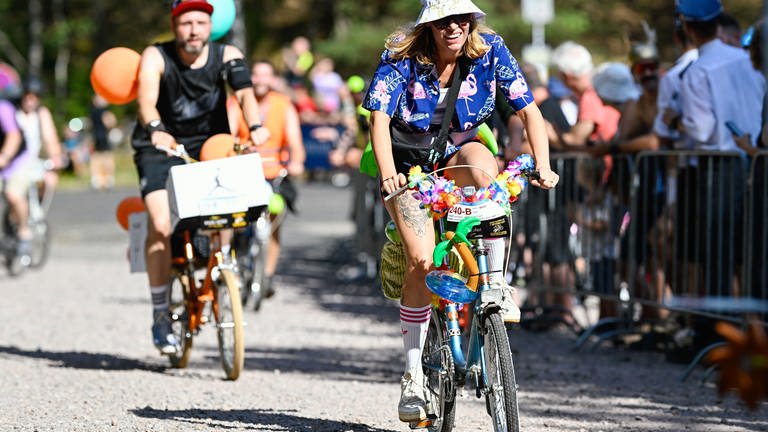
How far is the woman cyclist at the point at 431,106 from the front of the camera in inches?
219

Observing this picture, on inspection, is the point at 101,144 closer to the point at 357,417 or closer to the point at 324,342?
the point at 324,342

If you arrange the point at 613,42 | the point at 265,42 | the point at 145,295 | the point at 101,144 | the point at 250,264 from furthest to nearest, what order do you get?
the point at 265,42, the point at 613,42, the point at 101,144, the point at 145,295, the point at 250,264

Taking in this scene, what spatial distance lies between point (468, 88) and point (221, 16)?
349 cm

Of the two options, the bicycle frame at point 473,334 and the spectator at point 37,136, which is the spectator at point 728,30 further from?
the spectator at point 37,136

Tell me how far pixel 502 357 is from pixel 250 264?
687 cm

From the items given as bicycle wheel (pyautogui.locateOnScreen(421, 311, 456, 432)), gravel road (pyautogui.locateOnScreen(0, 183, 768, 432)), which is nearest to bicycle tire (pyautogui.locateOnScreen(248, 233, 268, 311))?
gravel road (pyautogui.locateOnScreen(0, 183, 768, 432))

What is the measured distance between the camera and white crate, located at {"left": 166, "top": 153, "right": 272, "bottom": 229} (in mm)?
7785

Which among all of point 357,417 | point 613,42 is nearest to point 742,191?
point 357,417

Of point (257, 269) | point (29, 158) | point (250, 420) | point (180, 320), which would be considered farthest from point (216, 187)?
point (29, 158)

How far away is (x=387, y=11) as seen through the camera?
46625mm

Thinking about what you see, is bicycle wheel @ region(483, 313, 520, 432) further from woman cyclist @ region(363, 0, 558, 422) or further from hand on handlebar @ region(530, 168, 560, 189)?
hand on handlebar @ region(530, 168, 560, 189)

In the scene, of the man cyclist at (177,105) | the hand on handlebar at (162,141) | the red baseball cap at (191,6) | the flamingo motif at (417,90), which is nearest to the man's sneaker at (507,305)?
the flamingo motif at (417,90)

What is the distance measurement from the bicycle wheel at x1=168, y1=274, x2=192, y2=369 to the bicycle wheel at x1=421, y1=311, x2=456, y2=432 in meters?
2.75

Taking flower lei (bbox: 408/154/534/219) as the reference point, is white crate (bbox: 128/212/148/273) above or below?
below
